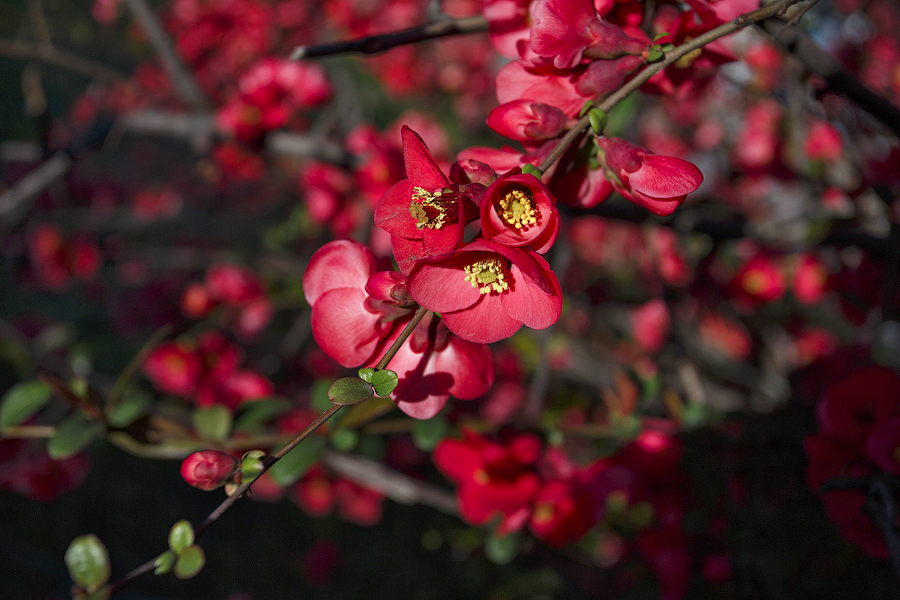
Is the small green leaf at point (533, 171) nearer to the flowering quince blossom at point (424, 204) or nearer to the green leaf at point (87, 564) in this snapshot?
the flowering quince blossom at point (424, 204)

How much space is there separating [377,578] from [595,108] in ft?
6.86

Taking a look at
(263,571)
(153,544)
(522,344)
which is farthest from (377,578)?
(522,344)

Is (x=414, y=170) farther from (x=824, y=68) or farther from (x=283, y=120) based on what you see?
(x=283, y=120)

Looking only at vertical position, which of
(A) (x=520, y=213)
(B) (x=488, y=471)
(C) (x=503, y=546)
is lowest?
(C) (x=503, y=546)

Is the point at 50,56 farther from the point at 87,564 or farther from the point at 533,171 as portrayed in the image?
the point at 533,171

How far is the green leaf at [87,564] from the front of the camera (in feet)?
1.58

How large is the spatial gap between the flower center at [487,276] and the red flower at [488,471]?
0.40 meters

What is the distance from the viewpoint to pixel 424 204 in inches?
13.4

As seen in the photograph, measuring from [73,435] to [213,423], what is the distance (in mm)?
160

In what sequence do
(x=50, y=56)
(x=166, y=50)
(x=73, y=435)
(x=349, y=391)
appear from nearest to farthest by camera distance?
(x=349, y=391) < (x=73, y=435) < (x=50, y=56) < (x=166, y=50)

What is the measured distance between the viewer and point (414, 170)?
0.33m

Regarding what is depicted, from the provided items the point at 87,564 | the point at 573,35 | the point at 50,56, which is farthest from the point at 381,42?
the point at 50,56

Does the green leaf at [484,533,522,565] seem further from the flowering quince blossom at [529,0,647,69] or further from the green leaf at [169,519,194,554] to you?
the flowering quince blossom at [529,0,647,69]

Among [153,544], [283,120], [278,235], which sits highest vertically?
[283,120]
